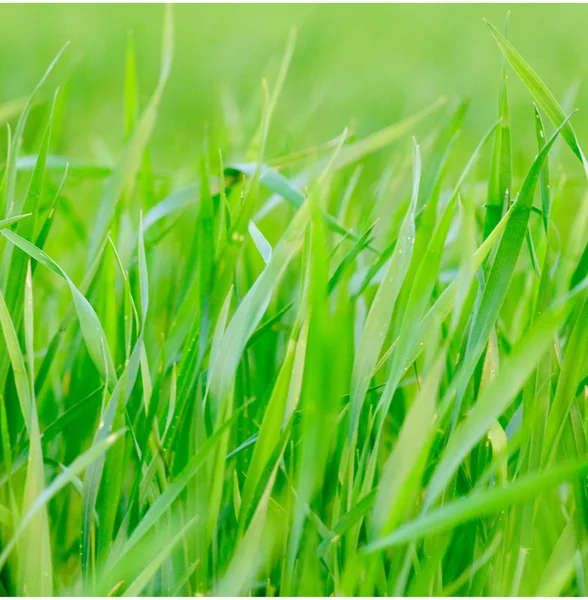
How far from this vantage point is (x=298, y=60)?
239 cm

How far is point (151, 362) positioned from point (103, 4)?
2.53m

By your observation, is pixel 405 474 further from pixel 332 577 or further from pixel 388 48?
pixel 388 48

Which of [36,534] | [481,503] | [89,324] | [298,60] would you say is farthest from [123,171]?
[298,60]

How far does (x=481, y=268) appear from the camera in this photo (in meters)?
0.63

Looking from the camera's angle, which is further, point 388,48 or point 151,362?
point 388,48

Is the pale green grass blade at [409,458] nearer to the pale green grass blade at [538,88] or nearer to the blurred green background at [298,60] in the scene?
the pale green grass blade at [538,88]

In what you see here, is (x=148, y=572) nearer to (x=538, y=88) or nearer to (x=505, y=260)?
(x=505, y=260)

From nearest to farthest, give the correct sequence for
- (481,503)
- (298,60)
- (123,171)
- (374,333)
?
(481,503) < (374,333) < (123,171) < (298,60)

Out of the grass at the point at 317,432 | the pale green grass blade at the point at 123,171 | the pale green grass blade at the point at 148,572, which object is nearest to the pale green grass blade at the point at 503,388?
the grass at the point at 317,432

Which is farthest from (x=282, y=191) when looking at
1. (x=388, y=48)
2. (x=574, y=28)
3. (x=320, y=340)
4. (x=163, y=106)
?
(x=574, y=28)

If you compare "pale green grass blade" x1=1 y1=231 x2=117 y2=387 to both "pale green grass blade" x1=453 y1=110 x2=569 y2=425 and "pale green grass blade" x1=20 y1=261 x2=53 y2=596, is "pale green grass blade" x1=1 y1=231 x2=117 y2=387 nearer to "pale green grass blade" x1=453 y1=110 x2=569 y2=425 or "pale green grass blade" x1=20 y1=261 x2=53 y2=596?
"pale green grass blade" x1=20 y1=261 x2=53 y2=596

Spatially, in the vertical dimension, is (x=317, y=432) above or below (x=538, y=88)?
below

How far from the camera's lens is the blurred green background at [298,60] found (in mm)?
2062

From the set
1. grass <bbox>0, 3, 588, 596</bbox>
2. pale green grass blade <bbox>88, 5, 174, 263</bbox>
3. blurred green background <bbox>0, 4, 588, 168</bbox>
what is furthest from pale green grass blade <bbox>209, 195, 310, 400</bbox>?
blurred green background <bbox>0, 4, 588, 168</bbox>
